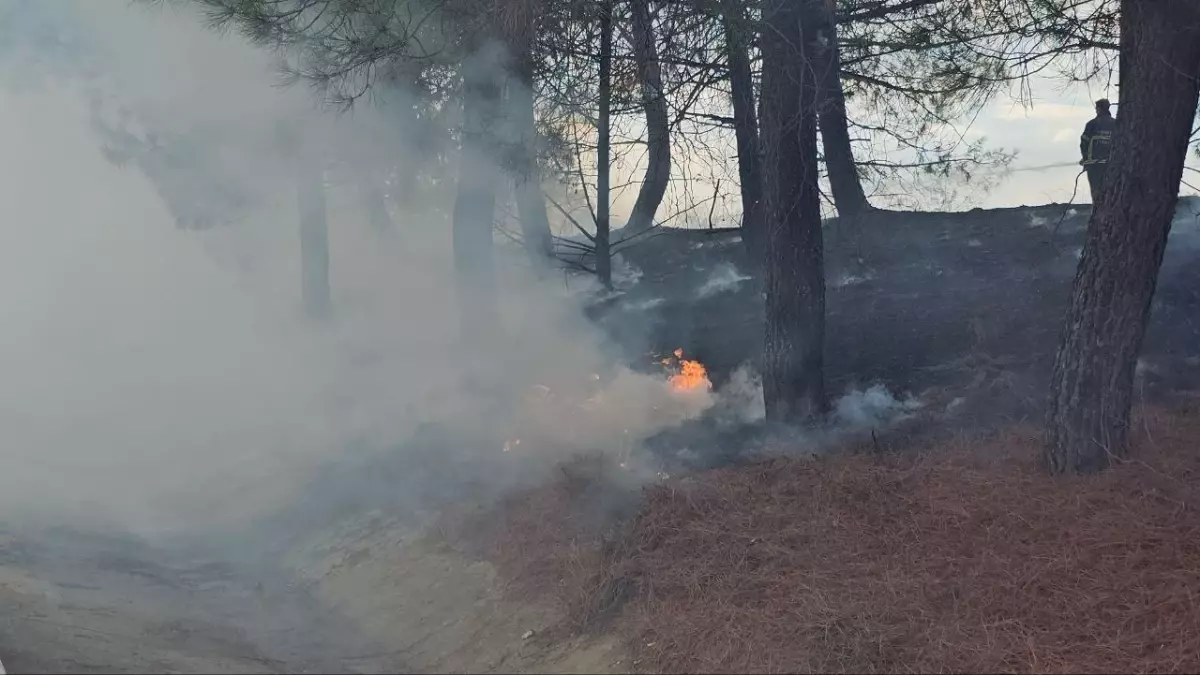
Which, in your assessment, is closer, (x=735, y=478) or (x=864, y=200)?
(x=735, y=478)

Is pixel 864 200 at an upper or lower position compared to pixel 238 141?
lower

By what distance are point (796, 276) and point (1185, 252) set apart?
14.8 feet

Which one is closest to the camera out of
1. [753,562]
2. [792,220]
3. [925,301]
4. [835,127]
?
[753,562]

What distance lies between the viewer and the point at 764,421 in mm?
7410

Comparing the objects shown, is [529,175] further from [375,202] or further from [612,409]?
[375,202]

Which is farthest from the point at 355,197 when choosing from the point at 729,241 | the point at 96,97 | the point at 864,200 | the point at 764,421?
the point at 764,421

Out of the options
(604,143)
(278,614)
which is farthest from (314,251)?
(278,614)

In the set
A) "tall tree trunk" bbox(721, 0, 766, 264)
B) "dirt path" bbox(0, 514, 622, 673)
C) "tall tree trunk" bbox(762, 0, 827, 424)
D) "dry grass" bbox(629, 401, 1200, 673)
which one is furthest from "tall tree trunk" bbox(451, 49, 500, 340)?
"dry grass" bbox(629, 401, 1200, 673)

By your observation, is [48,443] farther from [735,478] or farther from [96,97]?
[735,478]

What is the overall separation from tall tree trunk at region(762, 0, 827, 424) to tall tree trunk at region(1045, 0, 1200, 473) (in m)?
1.89

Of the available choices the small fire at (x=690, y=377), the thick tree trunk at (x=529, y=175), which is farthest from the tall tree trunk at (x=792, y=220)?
the thick tree trunk at (x=529, y=175)

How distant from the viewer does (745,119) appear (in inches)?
307

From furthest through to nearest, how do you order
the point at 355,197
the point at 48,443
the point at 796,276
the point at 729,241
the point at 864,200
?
the point at 355,197, the point at 729,241, the point at 864,200, the point at 48,443, the point at 796,276

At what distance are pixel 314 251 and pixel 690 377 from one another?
612 cm
